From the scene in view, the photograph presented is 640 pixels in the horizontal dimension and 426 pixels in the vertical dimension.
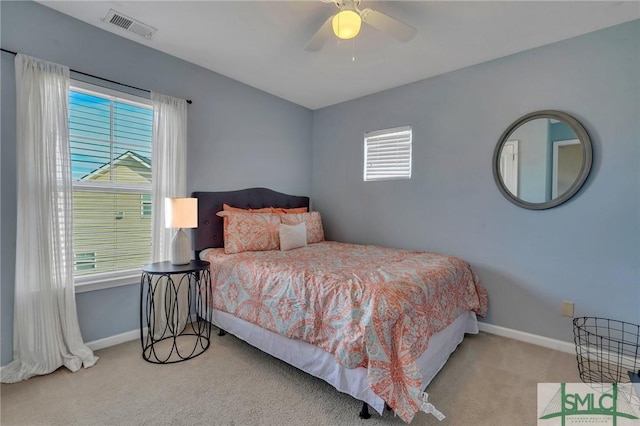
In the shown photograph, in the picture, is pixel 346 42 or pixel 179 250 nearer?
pixel 179 250

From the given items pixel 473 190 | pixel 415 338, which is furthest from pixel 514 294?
pixel 415 338

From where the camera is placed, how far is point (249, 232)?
9.52 ft

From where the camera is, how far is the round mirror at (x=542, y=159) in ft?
7.72

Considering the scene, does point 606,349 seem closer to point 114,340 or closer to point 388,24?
point 388,24

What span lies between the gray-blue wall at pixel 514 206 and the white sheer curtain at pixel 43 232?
285 centimetres

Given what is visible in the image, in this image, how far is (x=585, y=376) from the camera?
2029 mm

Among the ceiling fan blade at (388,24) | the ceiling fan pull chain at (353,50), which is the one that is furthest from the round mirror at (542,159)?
the ceiling fan pull chain at (353,50)

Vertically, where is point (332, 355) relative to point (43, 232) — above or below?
below

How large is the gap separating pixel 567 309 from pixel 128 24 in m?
4.19

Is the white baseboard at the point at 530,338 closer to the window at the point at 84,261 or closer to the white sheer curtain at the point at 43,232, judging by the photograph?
the white sheer curtain at the point at 43,232

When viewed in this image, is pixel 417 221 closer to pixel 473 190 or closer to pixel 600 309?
pixel 473 190

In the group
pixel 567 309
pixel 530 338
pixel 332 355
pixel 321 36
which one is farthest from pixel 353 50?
pixel 530 338

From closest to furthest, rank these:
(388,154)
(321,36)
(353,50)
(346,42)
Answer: (321,36)
(346,42)
(353,50)
(388,154)

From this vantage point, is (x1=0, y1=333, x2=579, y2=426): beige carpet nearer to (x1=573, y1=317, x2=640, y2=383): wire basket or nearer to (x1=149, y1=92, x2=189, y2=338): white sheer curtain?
(x1=573, y1=317, x2=640, y2=383): wire basket
